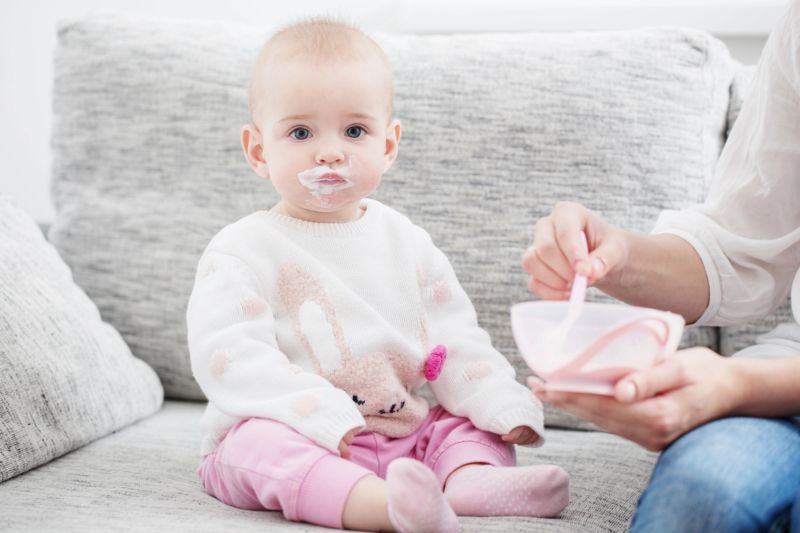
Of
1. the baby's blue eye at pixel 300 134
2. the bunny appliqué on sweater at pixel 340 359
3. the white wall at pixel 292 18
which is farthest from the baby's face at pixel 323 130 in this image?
the white wall at pixel 292 18

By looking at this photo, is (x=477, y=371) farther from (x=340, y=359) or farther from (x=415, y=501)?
(x=415, y=501)

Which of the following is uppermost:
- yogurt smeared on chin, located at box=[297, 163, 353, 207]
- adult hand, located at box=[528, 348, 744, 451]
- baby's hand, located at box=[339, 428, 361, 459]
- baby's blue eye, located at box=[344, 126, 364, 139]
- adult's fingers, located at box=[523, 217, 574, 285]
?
baby's blue eye, located at box=[344, 126, 364, 139]

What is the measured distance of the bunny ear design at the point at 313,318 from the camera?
3.57ft

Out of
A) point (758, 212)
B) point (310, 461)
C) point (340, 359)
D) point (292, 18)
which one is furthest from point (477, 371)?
point (292, 18)

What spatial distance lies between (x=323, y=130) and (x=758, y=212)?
0.55m

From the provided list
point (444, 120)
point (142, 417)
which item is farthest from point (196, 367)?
point (444, 120)

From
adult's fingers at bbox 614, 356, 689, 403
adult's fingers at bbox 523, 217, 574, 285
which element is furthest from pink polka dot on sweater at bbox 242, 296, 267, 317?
adult's fingers at bbox 614, 356, 689, 403

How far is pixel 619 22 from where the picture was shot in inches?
70.7

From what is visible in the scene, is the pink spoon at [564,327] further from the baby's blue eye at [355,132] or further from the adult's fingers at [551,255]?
the baby's blue eye at [355,132]

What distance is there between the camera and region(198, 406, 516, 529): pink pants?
0.94m

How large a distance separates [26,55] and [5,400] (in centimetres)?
125

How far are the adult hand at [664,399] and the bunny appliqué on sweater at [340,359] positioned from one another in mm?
302

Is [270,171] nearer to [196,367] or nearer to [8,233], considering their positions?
[196,367]

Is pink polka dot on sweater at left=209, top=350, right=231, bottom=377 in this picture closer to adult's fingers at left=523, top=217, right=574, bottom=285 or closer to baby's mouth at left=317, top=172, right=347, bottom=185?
baby's mouth at left=317, top=172, right=347, bottom=185
